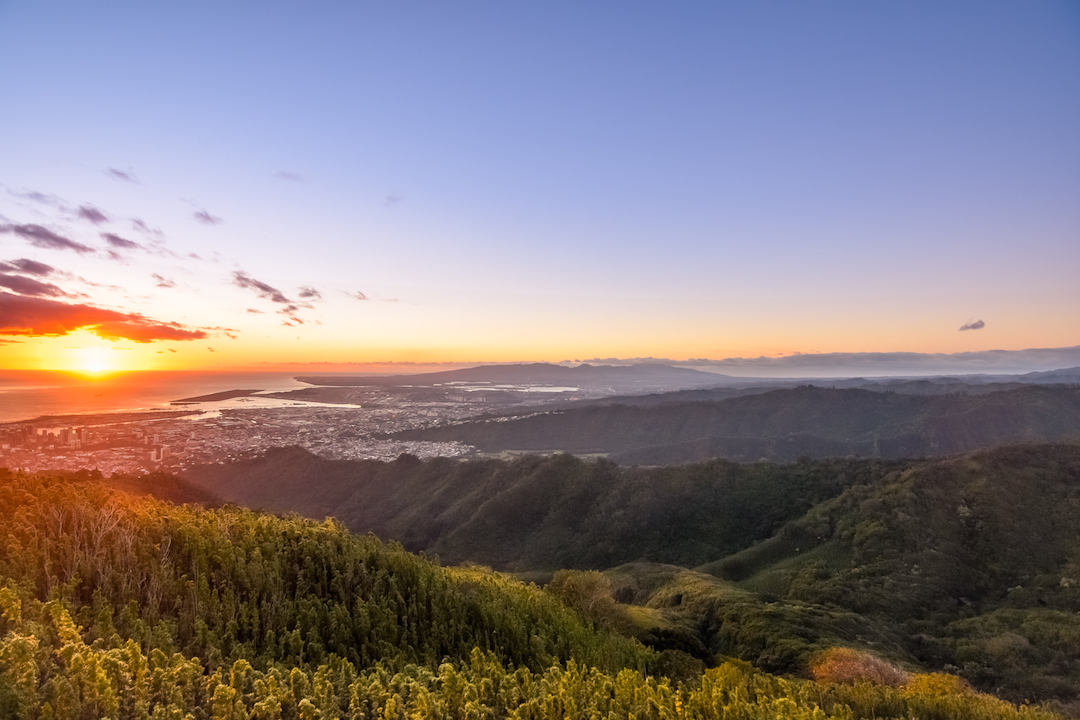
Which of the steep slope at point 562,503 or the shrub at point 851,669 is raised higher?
the shrub at point 851,669

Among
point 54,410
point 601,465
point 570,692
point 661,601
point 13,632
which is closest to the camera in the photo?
point 13,632

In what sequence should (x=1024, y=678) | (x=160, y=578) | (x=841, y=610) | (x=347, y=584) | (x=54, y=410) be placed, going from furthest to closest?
1. (x=54, y=410)
2. (x=841, y=610)
3. (x=1024, y=678)
4. (x=347, y=584)
5. (x=160, y=578)

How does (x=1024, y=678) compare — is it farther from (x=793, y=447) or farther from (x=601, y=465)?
(x=793, y=447)

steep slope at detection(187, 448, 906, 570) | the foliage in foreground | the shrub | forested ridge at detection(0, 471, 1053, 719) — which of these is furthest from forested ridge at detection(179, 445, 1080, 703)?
the foliage in foreground

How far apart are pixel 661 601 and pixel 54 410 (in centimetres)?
17831

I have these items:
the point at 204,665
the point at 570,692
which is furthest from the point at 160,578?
the point at 570,692

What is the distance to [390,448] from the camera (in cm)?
18750

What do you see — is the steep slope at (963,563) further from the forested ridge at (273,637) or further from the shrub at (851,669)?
the forested ridge at (273,637)

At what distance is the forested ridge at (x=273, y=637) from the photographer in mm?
9445

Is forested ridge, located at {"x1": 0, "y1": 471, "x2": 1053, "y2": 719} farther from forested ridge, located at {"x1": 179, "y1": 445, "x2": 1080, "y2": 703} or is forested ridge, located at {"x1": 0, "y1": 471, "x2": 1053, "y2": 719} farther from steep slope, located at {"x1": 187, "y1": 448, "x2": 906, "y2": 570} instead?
steep slope, located at {"x1": 187, "y1": 448, "x2": 906, "y2": 570}

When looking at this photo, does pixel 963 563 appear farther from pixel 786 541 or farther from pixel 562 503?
pixel 562 503

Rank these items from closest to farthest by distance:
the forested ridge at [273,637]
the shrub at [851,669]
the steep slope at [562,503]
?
Result: 1. the forested ridge at [273,637]
2. the shrub at [851,669]
3. the steep slope at [562,503]

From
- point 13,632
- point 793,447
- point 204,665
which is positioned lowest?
point 793,447

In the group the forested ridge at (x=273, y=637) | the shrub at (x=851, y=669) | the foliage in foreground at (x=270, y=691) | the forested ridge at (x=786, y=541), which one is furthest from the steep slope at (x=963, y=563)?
the foliage in foreground at (x=270, y=691)
